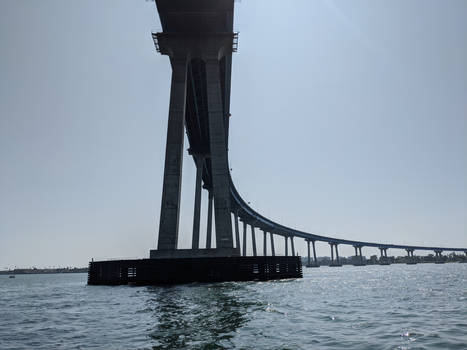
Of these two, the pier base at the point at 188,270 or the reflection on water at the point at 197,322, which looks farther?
the pier base at the point at 188,270

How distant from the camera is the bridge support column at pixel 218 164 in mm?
35875

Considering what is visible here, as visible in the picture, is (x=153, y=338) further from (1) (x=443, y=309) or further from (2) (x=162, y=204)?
(2) (x=162, y=204)

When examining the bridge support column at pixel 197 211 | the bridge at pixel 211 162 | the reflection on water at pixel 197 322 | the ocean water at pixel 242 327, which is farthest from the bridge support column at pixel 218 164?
the bridge support column at pixel 197 211

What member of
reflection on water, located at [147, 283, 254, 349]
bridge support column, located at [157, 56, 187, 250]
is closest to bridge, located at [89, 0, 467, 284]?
bridge support column, located at [157, 56, 187, 250]

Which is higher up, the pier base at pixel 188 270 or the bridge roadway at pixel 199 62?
the bridge roadway at pixel 199 62

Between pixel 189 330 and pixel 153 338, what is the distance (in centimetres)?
116

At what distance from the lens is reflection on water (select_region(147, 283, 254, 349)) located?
9.32 m

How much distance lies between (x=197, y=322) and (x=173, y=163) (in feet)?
86.9

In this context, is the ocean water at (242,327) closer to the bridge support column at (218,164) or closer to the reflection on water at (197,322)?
the reflection on water at (197,322)

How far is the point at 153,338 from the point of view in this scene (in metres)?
9.98

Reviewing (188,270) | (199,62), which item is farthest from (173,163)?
(199,62)

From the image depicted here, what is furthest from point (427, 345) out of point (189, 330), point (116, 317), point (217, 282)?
point (217, 282)

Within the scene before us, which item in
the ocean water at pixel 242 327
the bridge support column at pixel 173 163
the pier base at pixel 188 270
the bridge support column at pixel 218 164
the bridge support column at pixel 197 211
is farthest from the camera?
the bridge support column at pixel 197 211

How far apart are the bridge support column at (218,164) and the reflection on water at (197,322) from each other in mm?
17370
